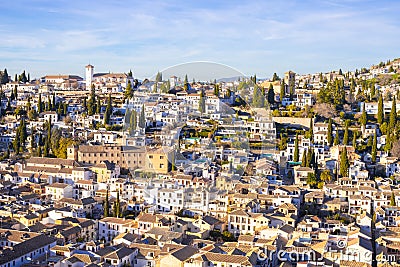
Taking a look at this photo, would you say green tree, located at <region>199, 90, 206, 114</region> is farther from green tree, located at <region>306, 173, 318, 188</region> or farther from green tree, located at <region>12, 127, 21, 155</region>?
green tree, located at <region>12, 127, 21, 155</region>

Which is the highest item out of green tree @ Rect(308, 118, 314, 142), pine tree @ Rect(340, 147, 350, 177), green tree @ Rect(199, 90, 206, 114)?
green tree @ Rect(199, 90, 206, 114)

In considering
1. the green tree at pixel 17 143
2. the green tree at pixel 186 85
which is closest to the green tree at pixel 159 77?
the green tree at pixel 186 85

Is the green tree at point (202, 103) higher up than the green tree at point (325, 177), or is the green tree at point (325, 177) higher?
the green tree at point (202, 103)

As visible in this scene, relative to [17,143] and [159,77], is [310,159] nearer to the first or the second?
[159,77]

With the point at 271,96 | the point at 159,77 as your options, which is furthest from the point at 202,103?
the point at 271,96

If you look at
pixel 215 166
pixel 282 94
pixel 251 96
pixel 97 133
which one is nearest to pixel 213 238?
pixel 215 166

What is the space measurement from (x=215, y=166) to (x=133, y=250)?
1.35m

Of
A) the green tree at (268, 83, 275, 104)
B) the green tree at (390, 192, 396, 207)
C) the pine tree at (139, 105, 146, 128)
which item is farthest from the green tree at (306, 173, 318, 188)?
the green tree at (268, 83, 275, 104)

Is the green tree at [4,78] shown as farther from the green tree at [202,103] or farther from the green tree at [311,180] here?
the green tree at [202,103]

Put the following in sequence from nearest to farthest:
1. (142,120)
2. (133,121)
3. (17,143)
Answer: (142,120)
(133,121)
(17,143)

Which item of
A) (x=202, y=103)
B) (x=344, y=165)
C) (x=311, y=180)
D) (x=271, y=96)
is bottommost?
A: (x=311, y=180)

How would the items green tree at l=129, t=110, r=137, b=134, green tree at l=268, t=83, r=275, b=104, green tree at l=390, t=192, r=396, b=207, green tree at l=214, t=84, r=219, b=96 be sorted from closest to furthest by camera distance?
green tree at l=214, t=84, r=219, b=96, green tree at l=129, t=110, r=137, b=134, green tree at l=390, t=192, r=396, b=207, green tree at l=268, t=83, r=275, b=104

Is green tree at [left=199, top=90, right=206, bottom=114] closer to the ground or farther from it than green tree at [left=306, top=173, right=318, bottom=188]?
farther from it

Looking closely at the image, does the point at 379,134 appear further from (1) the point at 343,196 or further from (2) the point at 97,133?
(2) the point at 97,133
